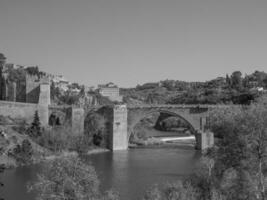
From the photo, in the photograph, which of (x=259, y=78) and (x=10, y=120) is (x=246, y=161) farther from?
(x=259, y=78)

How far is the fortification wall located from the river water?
6974mm

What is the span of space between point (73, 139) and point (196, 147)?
11.3 meters

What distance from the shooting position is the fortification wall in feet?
112

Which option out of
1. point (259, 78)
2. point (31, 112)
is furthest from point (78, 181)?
point (259, 78)

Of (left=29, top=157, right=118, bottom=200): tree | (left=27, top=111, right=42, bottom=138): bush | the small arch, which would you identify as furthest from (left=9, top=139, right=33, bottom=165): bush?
(left=29, top=157, right=118, bottom=200): tree

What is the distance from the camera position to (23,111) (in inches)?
1401

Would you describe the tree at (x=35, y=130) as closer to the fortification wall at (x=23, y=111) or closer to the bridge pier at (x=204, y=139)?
the fortification wall at (x=23, y=111)

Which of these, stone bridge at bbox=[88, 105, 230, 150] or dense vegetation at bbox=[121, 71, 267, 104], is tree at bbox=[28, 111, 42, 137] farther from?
dense vegetation at bbox=[121, 71, 267, 104]

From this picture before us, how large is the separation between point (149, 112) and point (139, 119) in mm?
1199

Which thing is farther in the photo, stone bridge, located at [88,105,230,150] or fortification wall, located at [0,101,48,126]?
stone bridge, located at [88,105,230,150]

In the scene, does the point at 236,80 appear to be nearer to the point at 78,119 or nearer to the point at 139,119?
the point at 139,119

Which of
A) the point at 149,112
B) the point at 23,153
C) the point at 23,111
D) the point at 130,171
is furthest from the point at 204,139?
the point at 23,153

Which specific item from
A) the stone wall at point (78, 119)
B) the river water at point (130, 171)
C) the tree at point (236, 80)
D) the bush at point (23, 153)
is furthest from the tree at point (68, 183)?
the tree at point (236, 80)

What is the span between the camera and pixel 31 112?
3634 cm
